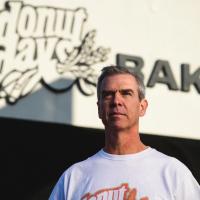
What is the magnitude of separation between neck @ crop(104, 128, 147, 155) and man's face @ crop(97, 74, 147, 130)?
1.7 inches

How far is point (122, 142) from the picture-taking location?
9.64 ft

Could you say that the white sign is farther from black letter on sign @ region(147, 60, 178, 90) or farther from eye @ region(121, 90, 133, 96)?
eye @ region(121, 90, 133, 96)

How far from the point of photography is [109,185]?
2.80m

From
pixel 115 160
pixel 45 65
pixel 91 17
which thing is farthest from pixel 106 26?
pixel 115 160

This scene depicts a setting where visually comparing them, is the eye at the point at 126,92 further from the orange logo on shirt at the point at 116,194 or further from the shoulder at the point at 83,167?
the orange logo on shirt at the point at 116,194

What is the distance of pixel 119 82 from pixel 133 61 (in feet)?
18.2

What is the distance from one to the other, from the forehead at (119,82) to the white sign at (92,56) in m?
5.04

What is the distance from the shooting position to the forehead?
9.72 ft

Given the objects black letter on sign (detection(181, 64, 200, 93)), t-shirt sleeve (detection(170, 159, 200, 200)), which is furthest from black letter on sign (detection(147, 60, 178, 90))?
t-shirt sleeve (detection(170, 159, 200, 200))

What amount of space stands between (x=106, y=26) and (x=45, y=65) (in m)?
1.09

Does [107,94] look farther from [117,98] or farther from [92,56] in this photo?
[92,56]

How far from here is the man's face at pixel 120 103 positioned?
9.42ft

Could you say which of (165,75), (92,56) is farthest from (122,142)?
(165,75)

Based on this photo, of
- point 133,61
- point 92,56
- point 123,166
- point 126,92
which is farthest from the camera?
point 133,61
